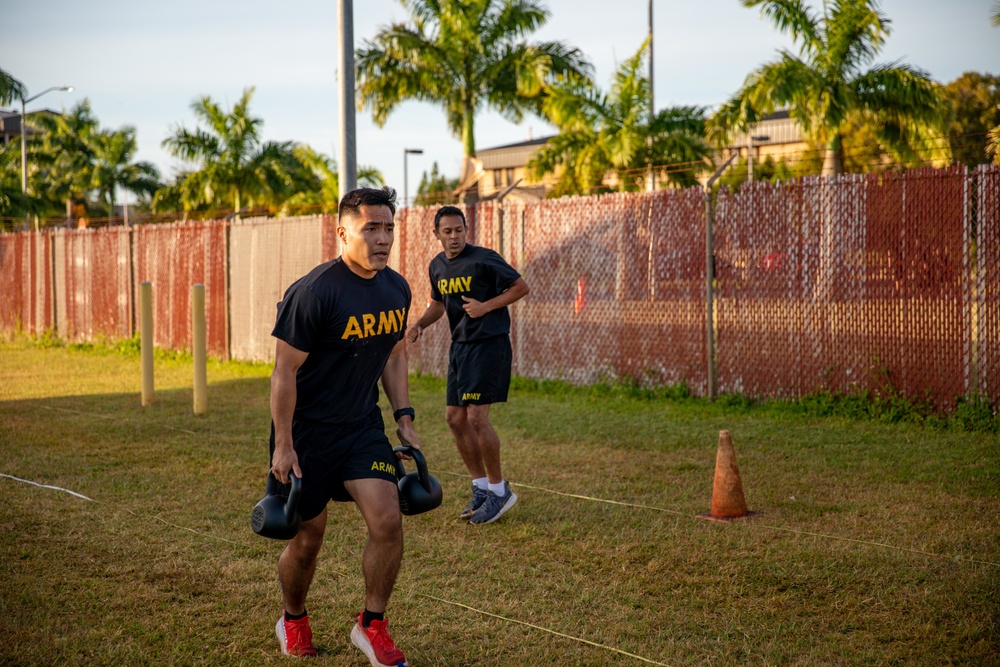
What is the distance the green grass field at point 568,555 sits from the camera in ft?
14.3

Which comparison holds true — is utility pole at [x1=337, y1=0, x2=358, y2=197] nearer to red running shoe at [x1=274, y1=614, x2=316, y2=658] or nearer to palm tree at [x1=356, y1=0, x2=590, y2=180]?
red running shoe at [x1=274, y1=614, x2=316, y2=658]

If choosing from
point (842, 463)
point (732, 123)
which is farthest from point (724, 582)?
point (732, 123)

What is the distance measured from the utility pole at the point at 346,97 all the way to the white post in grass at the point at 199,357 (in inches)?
80.9

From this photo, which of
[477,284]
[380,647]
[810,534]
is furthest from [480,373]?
[380,647]

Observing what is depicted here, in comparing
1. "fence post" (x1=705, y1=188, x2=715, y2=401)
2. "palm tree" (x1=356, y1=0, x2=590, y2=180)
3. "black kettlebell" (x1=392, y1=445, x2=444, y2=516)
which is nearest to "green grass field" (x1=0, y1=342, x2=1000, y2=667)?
"black kettlebell" (x1=392, y1=445, x2=444, y2=516)

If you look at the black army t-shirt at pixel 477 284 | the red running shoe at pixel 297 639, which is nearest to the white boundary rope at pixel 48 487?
the black army t-shirt at pixel 477 284

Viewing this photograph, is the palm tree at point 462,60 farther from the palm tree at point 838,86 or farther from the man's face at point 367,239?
the man's face at point 367,239

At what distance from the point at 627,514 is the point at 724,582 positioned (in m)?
1.44

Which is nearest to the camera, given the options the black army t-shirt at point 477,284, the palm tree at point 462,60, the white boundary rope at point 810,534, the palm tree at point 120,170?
the white boundary rope at point 810,534

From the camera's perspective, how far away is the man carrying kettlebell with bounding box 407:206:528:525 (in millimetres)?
6543

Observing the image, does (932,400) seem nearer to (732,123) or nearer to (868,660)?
(868,660)

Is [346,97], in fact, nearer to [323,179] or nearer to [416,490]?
[416,490]

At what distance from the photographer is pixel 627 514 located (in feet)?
21.4

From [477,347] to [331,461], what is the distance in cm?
268
